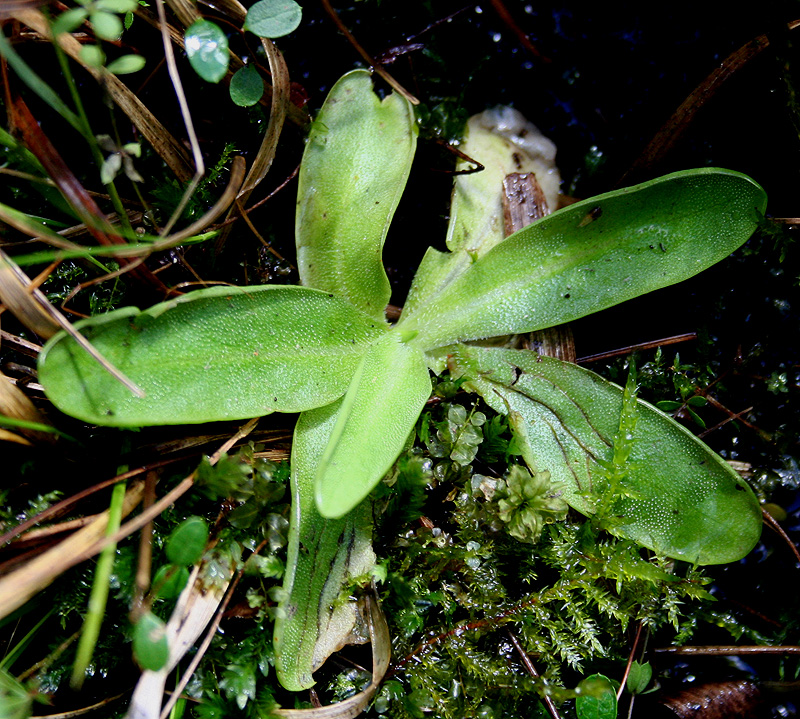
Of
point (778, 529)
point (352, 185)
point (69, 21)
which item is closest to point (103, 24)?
point (69, 21)

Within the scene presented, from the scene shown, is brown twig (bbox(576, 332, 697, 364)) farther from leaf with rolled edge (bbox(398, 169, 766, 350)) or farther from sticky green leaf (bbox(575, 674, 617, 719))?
sticky green leaf (bbox(575, 674, 617, 719))

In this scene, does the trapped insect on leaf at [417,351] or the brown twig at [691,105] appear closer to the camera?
the trapped insect on leaf at [417,351]

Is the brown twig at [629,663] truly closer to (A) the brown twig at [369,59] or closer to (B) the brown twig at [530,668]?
(B) the brown twig at [530,668]

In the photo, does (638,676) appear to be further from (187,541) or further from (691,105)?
(691,105)

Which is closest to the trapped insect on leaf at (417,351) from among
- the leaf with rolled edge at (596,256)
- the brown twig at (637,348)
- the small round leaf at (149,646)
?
the leaf with rolled edge at (596,256)

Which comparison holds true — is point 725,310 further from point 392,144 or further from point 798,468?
point 392,144
